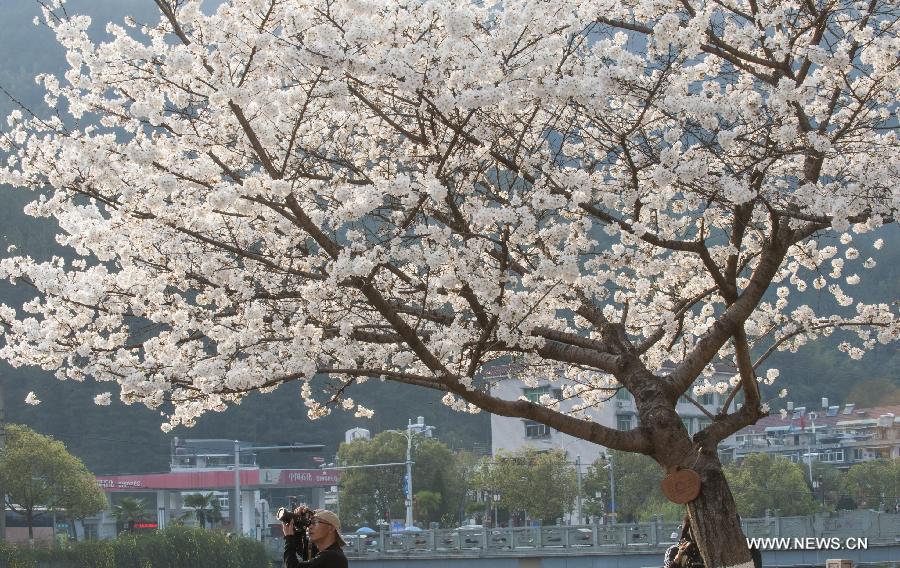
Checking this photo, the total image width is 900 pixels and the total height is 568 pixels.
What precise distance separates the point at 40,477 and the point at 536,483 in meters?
25.4

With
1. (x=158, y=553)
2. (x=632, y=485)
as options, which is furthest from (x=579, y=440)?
(x=158, y=553)

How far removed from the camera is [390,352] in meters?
9.85

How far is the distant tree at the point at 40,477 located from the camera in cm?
5266

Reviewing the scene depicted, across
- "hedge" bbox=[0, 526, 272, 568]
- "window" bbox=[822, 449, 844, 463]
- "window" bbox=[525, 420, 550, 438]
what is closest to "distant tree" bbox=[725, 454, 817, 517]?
"window" bbox=[525, 420, 550, 438]

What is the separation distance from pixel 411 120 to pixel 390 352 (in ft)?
6.78

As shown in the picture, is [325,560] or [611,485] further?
[611,485]

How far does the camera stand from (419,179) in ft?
25.3

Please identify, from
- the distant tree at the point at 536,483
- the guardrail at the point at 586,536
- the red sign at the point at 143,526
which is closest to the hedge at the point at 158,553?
the guardrail at the point at 586,536

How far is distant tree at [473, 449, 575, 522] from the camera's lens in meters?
60.4

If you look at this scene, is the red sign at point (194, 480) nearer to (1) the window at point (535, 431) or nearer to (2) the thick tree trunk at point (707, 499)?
(1) the window at point (535, 431)

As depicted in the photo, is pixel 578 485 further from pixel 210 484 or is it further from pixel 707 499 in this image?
pixel 707 499

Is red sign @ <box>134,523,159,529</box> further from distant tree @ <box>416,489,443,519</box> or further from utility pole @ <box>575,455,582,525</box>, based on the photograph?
utility pole @ <box>575,455,582,525</box>

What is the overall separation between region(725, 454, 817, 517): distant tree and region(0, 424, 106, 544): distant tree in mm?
33213

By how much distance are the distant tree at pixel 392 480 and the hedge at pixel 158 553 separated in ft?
59.9
